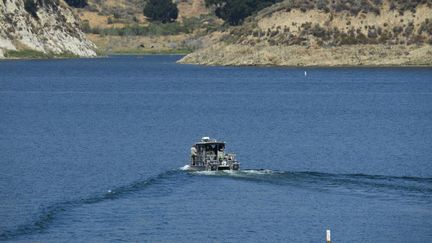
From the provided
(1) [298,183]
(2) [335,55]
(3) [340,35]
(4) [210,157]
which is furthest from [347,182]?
(3) [340,35]

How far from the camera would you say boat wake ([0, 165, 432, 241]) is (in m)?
61.9

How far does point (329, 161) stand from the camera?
76.2 meters

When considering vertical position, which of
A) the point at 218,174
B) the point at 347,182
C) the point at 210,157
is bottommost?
the point at 347,182

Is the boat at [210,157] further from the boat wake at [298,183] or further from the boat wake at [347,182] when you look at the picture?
the boat wake at [347,182]

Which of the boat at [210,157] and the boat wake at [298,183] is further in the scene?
the boat at [210,157]

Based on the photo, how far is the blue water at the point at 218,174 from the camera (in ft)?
182

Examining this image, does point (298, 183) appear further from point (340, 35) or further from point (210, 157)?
point (340, 35)

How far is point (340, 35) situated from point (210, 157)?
117399 millimetres

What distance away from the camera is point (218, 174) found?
2709 inches

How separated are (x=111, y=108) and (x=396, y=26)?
74.3 m

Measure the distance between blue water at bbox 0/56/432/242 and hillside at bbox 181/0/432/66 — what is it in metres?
40.8

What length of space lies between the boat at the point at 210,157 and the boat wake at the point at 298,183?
1.78 ft

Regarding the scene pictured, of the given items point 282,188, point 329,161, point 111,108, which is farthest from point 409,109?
point 282,188

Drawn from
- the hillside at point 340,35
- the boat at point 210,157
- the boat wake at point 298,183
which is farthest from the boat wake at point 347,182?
the hillside at point 340,35
